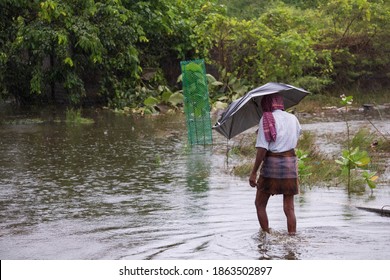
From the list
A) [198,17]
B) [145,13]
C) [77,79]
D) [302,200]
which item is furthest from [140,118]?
[302,200]

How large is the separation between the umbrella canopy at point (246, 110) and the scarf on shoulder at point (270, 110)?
0.56ft

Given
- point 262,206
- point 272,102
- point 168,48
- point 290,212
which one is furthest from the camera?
point 168,48

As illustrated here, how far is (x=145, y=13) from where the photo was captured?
24594 mm

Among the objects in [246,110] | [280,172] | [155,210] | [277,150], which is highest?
[246,110]

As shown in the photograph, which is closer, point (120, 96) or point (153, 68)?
point (120, 96)

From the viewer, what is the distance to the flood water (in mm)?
8047

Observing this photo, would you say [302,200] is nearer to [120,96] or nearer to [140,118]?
[140,118]

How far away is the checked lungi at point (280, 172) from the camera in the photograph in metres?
8.06

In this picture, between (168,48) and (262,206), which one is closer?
(262,206)

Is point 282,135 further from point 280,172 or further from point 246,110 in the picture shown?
point 246,110

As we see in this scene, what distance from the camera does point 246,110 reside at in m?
8.78

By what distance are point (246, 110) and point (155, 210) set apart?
6.68 ft

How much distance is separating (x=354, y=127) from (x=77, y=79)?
7.78m

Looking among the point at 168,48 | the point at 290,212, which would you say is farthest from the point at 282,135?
the point at 168,48
